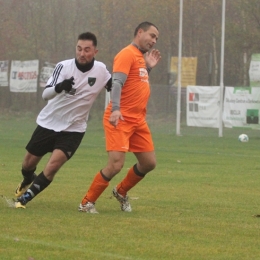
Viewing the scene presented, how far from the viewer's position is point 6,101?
45.7 m

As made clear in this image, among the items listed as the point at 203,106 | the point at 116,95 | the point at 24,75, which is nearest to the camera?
the point at 116,95

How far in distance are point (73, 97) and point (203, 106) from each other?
71.3 ft

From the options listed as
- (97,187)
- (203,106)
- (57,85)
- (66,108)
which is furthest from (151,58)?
(203,106)

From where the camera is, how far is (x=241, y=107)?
3025 centimetres

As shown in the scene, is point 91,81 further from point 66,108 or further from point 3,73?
point 3,73

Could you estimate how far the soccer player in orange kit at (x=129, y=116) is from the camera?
9766mm

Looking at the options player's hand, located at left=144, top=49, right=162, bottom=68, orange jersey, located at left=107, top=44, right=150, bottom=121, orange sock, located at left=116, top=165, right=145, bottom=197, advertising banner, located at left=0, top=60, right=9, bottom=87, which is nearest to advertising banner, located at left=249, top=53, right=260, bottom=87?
advertising banner, located at left=0, top=60, right=9, bottom=87

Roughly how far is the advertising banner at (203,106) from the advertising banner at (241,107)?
1.15 ft

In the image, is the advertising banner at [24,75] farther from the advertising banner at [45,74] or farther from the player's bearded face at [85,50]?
the player's bearded face at [85,50]

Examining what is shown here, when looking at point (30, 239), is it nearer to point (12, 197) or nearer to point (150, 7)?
point (12, 197)

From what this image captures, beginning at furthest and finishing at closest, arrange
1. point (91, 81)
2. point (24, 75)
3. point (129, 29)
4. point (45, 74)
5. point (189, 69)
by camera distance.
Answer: point (129, 29) < point (24, 75) < point (45, 74) < point (189, 69) < point (91, 81)

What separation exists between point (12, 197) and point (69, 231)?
10.6 ft

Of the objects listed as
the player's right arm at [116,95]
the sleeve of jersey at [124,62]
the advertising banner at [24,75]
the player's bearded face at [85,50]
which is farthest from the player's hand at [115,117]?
the advertising banner at [24,75]

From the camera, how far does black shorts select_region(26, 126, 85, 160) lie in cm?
1008
